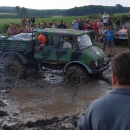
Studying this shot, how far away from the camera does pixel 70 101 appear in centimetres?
933

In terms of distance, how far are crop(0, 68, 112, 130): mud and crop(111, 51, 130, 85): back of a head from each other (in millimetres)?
4793

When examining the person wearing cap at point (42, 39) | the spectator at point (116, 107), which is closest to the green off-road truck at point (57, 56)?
the person wearing cap at point (42, 39)

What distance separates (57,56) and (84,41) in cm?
111

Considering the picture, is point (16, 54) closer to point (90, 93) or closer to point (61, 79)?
point (61, 79)

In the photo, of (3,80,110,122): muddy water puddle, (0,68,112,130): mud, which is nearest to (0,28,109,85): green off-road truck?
(0,68,112,130): mud

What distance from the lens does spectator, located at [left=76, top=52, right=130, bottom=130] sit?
6.78 ft

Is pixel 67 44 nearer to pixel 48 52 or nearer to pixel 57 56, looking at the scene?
pixel 57 56

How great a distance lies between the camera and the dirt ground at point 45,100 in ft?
23.9

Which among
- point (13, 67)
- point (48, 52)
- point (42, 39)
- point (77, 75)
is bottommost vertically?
point (77, 75)

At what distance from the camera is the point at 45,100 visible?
30.9 ft

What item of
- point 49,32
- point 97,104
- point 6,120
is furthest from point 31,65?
point 97,104

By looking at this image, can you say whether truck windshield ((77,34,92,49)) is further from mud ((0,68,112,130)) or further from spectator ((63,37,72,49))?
mud ((0,68,112,130))

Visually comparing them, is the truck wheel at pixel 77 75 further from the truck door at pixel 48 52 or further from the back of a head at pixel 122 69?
the back of a head at pixel 122 69

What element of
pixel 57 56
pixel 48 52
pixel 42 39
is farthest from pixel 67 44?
pixel 42 39
